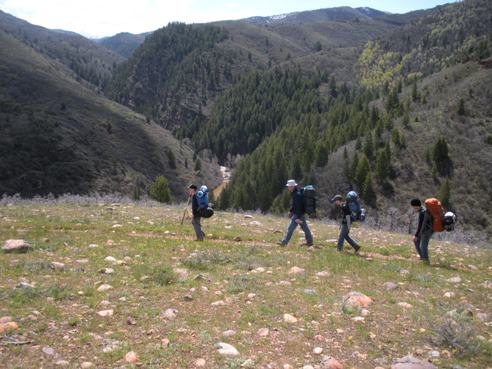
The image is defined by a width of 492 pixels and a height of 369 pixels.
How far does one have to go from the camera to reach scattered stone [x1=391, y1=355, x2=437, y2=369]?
7.19 m

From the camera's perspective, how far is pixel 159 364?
6.90m

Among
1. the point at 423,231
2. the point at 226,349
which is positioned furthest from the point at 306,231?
the point at 226,349

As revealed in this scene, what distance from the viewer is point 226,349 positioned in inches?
295

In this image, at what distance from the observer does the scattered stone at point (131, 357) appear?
6.88m

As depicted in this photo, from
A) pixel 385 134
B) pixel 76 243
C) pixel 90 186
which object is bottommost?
pixel 90 186

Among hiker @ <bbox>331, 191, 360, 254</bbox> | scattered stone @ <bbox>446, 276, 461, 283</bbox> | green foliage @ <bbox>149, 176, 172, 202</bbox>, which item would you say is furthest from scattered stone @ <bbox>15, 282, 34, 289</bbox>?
green foliage @ <bbox>149, 176, 172, 202</bbox>

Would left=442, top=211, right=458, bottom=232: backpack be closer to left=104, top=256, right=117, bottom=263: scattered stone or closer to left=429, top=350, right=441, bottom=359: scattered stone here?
left=429, top=350, right=441, bottom=359: scattered stone

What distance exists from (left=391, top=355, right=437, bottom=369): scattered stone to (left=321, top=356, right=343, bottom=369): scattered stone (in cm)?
98

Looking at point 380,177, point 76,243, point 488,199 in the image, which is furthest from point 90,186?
point 76,243

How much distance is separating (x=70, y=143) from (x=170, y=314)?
120 meters

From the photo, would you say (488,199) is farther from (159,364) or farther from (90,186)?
(90,186)

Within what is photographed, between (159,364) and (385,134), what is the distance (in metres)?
105

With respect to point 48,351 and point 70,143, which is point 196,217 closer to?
point 48,351

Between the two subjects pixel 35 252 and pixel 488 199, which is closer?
pixel 35 252
